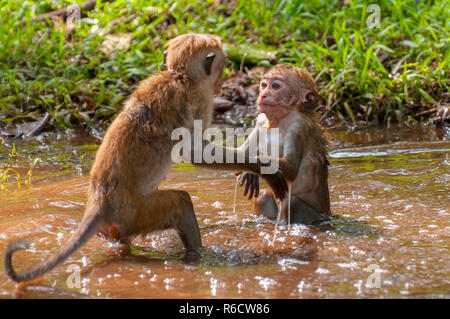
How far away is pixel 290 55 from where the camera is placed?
9695mm

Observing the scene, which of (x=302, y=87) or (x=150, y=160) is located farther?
(x=302, y=87)

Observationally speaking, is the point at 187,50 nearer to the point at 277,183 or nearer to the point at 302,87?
the point at 302,87

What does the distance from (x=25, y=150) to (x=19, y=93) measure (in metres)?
1.35

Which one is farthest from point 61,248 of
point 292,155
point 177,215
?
point 292,155

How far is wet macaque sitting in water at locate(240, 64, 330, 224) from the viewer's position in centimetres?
530

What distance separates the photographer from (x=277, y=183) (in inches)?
197

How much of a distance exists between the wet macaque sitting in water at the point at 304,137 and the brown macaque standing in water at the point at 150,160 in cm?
55

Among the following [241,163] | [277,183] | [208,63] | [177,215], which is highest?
[208,63]

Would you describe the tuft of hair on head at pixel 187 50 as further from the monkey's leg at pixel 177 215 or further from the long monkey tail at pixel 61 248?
the long monkey tail at pixel 61 248

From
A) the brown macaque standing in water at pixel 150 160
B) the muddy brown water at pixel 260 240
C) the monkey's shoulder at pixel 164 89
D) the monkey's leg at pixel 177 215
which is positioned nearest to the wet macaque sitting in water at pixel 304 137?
the muddy brown water at pixel 260 240

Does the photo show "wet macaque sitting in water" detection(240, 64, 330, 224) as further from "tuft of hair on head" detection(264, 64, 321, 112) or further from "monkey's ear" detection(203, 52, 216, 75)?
"monkey's ear" detection(203, 52, 216, 75)

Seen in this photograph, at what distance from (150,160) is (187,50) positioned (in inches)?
34.8

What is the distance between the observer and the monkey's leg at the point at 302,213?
5348mm

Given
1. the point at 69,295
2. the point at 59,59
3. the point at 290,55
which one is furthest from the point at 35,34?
the point at 69,295
